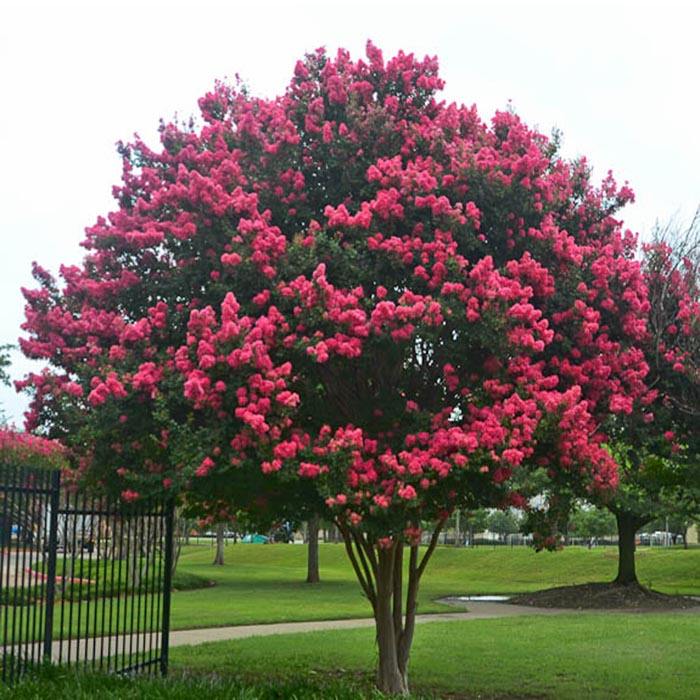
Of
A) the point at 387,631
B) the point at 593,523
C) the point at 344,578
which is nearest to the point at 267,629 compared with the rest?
the point at 387,631

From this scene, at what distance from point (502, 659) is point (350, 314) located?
29.7 ft

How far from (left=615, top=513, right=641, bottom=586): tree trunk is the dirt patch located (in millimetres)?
396

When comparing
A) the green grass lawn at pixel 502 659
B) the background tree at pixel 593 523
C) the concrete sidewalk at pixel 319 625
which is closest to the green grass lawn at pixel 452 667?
the green grass lawn at pixel 502 659

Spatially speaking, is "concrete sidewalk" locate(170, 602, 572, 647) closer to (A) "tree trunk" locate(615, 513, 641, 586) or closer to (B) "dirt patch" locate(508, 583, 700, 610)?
(B) "dirt patch" locate(508, 583, 700, 610)

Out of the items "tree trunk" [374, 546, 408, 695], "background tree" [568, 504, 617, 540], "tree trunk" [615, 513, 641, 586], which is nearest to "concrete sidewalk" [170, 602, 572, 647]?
"tree trunk" [615, 513, 641, 586]

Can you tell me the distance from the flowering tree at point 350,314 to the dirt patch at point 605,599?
17543mm

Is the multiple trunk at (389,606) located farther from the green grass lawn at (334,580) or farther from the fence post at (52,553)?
the green grass lawn at (334,580)

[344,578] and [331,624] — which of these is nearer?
[331,624]

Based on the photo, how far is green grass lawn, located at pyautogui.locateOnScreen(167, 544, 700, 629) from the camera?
2467 cm

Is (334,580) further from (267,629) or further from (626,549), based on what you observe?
(267,629)

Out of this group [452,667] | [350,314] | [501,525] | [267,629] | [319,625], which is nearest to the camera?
[350,314]

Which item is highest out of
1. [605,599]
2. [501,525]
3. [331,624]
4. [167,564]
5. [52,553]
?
[52,553]

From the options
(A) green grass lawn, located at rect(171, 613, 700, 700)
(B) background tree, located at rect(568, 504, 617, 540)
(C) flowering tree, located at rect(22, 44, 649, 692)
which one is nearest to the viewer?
(C) flowering tree, located at rect(22, 44, 649, 692)

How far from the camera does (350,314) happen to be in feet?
30.6
